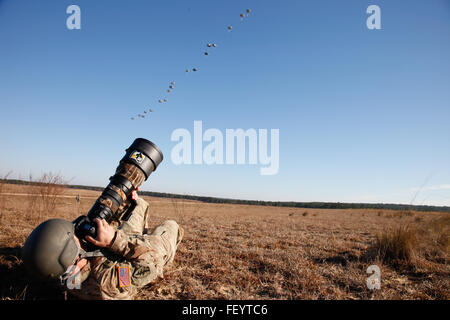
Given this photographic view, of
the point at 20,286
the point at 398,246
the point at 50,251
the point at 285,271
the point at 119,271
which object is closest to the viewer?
the point at 50,251

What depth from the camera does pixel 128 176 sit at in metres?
3.55

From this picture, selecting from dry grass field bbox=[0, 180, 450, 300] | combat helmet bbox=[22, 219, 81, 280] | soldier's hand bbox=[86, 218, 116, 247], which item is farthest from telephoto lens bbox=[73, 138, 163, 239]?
dry grass field bbox=[0, 180, 450, 300]

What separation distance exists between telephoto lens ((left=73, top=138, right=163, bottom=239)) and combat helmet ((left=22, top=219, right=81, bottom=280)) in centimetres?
63

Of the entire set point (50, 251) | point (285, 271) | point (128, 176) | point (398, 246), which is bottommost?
point (285, 271)

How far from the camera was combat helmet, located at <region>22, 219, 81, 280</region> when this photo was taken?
220 centimetres

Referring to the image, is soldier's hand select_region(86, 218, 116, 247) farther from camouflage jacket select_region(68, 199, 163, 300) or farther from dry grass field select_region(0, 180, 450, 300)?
dry grass field select_region(0, 180, 450, 300)

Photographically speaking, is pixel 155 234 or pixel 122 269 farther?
pixel 155 234

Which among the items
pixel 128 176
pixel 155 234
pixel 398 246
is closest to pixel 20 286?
pixel 155 234

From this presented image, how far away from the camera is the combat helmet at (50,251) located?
7.23ft

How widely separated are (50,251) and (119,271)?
0.71 meters

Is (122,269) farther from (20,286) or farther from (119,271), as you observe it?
(20,286)

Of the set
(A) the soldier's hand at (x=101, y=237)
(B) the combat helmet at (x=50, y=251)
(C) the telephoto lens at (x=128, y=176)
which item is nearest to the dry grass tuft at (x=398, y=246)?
(C) the telephoto lens at (x=128, y=176)
